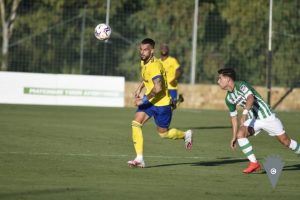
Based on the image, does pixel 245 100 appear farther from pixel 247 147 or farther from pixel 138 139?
pixel 138 139

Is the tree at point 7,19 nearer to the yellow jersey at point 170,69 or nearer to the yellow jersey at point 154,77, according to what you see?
the yellow jersey at point 170,69

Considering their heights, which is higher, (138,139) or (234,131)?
(234,131)

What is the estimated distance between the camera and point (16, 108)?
33406 millimetres

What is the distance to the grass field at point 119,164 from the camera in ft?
39.1

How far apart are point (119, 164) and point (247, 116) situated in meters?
2.40

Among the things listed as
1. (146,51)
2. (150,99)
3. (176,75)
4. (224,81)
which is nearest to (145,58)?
(146,51)

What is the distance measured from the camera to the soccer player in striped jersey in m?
14.8

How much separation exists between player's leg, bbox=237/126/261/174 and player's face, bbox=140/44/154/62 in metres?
2.05

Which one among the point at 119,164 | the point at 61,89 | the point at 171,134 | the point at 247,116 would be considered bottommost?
the point at 119,164

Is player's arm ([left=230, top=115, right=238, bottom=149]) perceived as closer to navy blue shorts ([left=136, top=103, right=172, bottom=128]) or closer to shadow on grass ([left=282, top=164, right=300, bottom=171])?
navy blue shorts ([left=136, top=103, right=172, bottom=128])

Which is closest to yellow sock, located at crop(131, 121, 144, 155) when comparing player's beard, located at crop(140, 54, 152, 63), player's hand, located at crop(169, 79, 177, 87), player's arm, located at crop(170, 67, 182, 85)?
player's beard, located at crop(140, 54, 152, 63)

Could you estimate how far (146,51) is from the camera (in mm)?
15336

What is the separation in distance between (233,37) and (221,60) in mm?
1271

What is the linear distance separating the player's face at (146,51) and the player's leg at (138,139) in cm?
96
